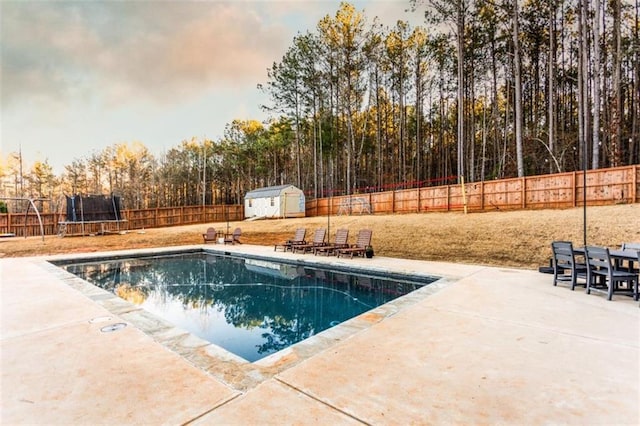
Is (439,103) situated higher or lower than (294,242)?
higher

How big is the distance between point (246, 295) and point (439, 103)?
2306 centimetres

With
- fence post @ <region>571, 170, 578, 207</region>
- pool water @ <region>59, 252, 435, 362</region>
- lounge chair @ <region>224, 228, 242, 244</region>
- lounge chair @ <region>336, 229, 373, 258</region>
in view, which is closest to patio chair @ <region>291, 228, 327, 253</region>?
lounge chair @ <region>336, 229, 373, 258</region>

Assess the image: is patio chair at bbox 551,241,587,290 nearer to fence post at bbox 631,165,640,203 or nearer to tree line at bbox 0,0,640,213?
fence post at bbox 631,165,640,203

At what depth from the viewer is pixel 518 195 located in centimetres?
1293

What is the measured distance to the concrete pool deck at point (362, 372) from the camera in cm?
194

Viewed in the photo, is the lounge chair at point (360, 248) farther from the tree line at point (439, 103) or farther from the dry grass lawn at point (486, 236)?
the tree line at point (439, 103)

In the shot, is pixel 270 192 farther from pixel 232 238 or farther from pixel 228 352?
pixel 228 352

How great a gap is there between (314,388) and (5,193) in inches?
1707

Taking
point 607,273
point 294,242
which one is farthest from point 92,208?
point 607,273

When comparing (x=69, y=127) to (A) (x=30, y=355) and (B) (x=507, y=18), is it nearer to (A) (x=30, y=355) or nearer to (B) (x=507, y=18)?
(A) (x=30, y=355)

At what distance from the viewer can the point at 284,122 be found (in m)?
25.0

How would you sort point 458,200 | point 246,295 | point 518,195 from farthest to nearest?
point 458,200
point 518,195
point 246,295

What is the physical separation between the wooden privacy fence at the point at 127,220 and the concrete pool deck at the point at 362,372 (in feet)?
52.7

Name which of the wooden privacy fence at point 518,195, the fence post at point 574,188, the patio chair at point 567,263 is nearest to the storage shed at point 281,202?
the wooden privacy fence at point 518,195
